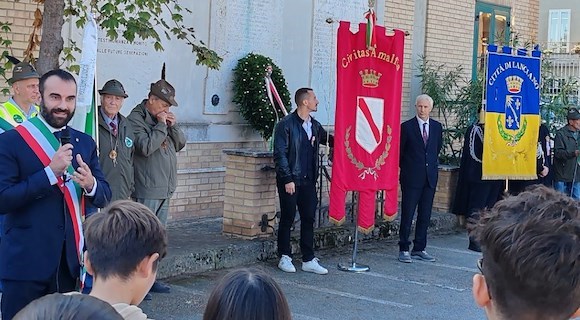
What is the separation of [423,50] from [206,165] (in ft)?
17.7

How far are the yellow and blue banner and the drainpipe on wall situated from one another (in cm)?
329

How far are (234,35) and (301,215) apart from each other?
311 cm

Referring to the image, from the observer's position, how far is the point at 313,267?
9203 millimetres

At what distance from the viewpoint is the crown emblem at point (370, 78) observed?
30.1 feet

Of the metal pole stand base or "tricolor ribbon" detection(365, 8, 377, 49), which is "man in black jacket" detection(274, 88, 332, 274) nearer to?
the metal pole stand base

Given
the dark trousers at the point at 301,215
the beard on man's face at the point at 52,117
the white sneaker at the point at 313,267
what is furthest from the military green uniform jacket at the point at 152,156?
the beard on man's face at the point at 52,117

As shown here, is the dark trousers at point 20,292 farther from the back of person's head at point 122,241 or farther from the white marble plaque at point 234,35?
the white marble plaque at point 234,35

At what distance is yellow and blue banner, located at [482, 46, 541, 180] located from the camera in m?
11.1

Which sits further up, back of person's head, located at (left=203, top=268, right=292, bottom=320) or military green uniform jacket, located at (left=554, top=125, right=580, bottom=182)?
military green uniform jacket, located at (left=554, top=125, right=580, bottom=182)

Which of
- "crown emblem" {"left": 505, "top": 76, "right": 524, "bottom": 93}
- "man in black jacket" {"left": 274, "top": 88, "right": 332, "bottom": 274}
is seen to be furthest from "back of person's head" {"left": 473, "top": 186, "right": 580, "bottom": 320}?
"crown emblem" {"left": 505, "top": 76, "right": 524, "bottom": 93}

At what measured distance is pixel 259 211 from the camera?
384 inches

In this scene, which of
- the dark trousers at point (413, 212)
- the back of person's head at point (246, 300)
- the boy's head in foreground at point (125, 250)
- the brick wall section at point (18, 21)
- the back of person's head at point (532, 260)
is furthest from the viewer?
the dark trousers at point (413, 212)

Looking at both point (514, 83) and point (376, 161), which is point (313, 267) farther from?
point (514, 83)

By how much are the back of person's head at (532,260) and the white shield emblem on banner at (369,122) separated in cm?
694
